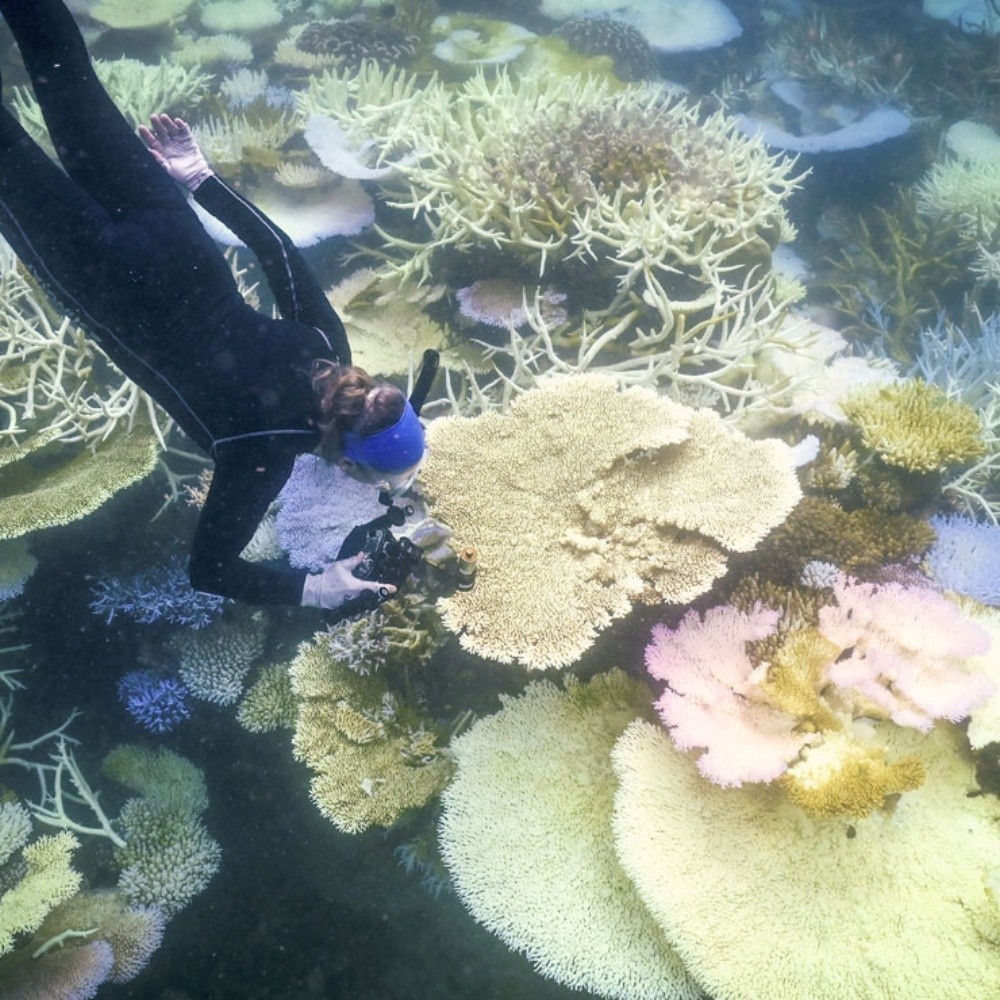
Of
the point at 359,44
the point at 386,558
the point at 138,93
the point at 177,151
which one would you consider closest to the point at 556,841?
the point at 386,558

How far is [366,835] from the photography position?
12.4 ft

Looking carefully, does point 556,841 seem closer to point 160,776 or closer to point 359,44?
point 160,776

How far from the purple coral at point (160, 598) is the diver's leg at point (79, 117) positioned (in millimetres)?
2191

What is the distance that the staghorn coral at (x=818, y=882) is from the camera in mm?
2439

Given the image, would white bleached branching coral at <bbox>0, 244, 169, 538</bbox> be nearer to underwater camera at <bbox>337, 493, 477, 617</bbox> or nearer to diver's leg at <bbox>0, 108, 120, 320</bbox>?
diver's leg at <bbox>0, 108, 120, 320</bbox>

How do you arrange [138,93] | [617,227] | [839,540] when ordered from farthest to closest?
[138,93], [617,227], [839,540]

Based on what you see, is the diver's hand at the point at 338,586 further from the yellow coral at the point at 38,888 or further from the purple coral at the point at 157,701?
the yellow coral at the point at 38,888

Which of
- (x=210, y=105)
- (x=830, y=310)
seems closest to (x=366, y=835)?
(x=830, y=310)

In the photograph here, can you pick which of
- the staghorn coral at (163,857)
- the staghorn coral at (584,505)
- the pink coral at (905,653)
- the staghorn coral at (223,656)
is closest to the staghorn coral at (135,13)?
the staghorn coral at (223,656)

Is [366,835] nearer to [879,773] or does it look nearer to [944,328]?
[879,773]

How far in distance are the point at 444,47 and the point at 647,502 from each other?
23.8ft

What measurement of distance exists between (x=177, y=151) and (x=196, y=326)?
3.91 feet

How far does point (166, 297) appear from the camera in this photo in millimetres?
2775

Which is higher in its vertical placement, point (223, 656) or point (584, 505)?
point (584, 505)
